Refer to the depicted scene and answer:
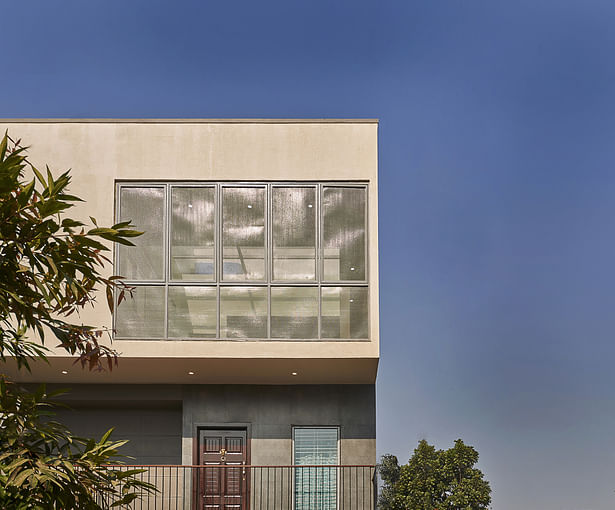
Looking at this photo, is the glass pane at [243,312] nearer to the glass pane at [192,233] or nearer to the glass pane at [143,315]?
the glass pane at [192,233]

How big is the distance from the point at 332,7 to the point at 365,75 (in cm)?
378

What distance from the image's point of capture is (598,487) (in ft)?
92.6

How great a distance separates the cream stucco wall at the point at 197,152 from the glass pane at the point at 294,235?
0.96 feet

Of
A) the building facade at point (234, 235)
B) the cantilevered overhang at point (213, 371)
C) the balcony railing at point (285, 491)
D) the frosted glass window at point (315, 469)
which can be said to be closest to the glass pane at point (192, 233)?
the building facade at point (234, 235)

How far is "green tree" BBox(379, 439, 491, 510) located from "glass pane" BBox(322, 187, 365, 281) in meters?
8.95

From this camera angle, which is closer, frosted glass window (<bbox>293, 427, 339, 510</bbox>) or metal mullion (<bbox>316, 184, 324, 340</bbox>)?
metal mullion (<bbox>316, 184, 324, 340</bbox>)

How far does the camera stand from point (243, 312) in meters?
11.5

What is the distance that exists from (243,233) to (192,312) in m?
1.28

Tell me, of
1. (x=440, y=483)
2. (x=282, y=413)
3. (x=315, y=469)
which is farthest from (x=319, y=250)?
(x=440, y=483)

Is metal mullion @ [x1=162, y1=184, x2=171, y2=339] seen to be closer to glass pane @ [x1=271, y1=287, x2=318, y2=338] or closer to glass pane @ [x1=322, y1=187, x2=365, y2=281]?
glass pane @ [x1=271, y1=287, x2=318, y2=338]

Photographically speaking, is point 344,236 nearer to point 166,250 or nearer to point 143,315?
point 166,250

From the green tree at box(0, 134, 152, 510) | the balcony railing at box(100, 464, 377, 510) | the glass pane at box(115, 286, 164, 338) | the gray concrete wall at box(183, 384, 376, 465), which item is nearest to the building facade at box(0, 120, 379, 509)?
the glass pane at box(115, 286, 164, 338)

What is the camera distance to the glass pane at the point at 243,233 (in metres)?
11.6

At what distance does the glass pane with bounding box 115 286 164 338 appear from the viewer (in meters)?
11.4
